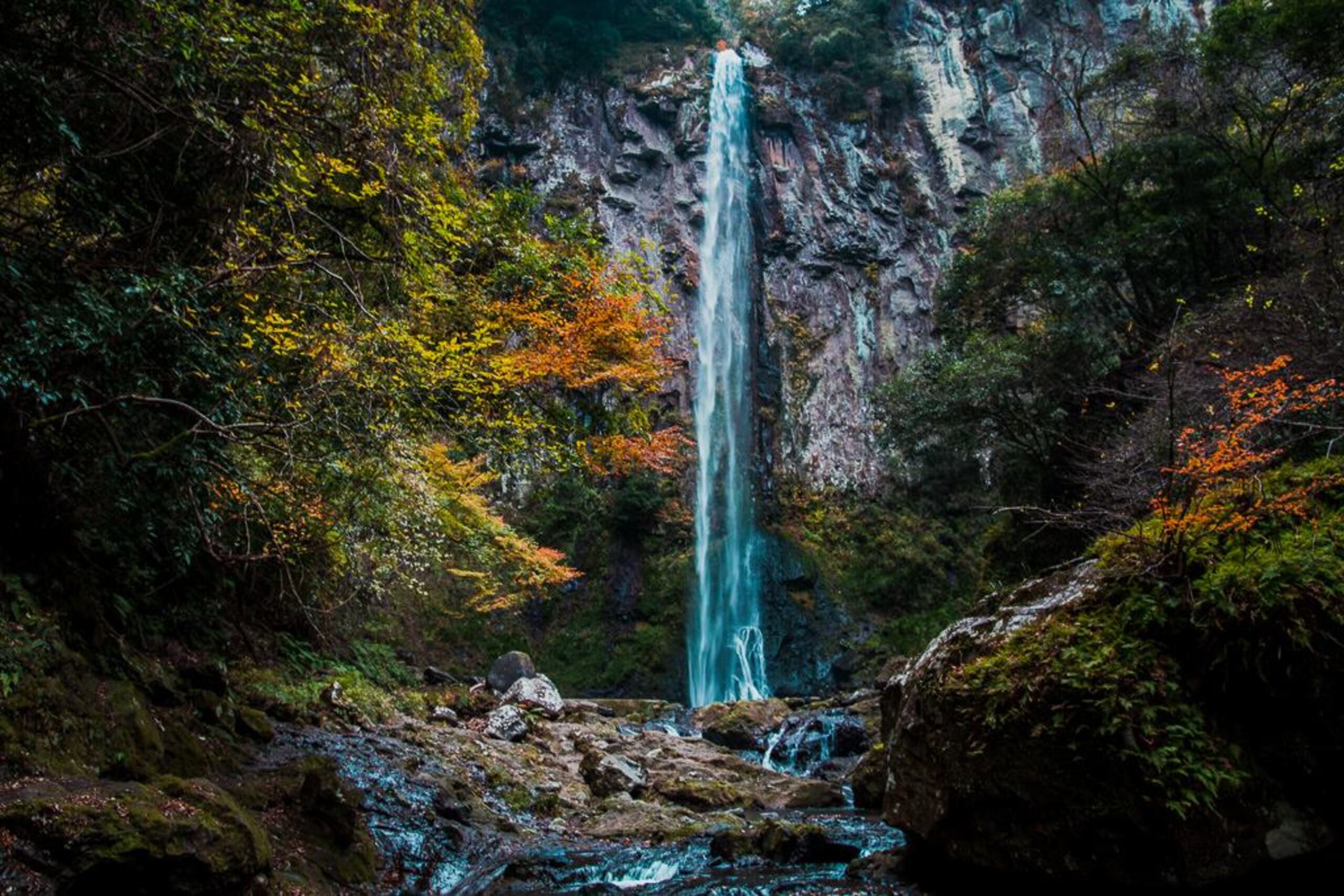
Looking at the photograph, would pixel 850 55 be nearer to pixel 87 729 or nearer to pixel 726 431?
pixel 726 431

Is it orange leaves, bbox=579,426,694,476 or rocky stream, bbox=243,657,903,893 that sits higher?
orange leaves, bbox=579,426,694,476

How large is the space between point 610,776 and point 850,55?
31.0 meters

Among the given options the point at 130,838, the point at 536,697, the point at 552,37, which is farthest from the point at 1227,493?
the point at 552,37

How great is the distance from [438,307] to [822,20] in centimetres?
3051

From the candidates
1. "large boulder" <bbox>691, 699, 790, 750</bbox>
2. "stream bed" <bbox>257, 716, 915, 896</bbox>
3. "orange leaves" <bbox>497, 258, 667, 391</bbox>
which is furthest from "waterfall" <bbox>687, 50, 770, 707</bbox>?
"orange leaves" <bbox>497, 258, 667, 391</bbox>

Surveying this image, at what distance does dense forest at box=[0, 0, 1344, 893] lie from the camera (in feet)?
11.6

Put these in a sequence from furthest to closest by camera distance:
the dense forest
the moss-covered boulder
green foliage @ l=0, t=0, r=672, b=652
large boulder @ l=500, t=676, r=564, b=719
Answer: large boulder @ l=500, t=676, r=564, b=719
green foliage @ l=0, t=0, r=672, b=652
the dense forest
the moss-covered boulder

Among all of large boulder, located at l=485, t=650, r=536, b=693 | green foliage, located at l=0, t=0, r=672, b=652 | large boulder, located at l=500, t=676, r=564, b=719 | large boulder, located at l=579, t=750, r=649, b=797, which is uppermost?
green foliage, located at l=0, t=0, r=672, b=652

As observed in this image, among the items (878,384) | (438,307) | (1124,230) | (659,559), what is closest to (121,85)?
(438,307)

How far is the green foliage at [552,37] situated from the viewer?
29.3m

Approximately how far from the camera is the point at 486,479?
9.86 metres

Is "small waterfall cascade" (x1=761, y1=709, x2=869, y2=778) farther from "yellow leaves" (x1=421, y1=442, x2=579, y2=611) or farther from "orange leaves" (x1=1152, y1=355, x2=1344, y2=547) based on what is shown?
"orange leaves" (x1=1152, y1=355, x2=1344, y2=547)

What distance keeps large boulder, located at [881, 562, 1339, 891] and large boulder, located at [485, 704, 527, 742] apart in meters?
7.27

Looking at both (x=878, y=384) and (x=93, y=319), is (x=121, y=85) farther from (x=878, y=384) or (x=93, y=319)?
(x=878, y=384)
